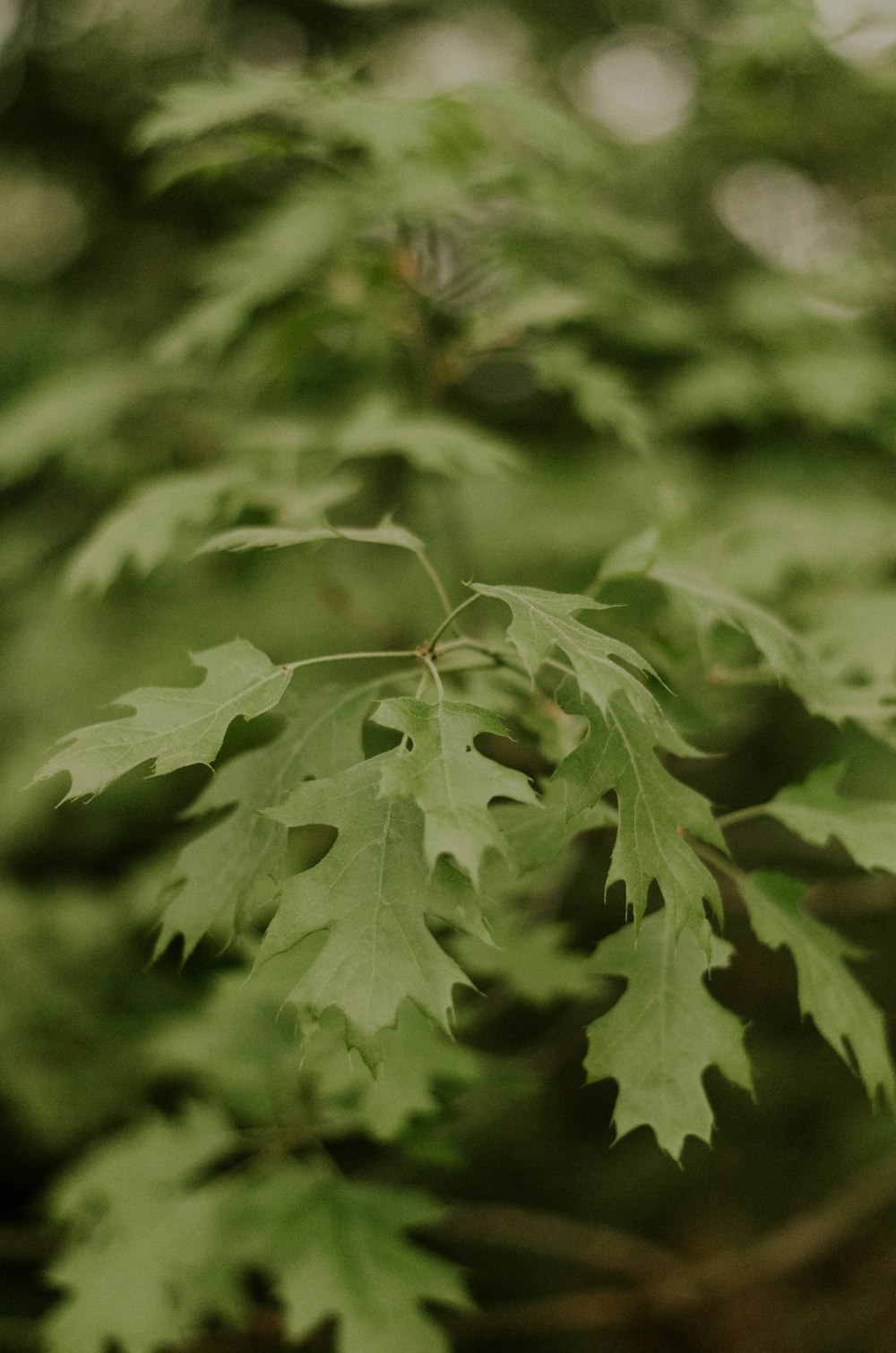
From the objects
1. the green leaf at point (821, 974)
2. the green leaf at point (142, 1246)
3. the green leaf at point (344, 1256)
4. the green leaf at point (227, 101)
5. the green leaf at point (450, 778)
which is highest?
the green leaf at point (227, 101)

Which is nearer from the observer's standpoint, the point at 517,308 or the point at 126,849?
the point at 517,308

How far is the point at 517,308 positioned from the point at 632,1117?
1.46 metres

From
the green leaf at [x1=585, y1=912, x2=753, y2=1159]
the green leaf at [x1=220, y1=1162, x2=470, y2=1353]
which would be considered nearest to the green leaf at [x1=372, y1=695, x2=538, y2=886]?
the green leaf at [x1=585, y1=912, x2=753, y2=1159]

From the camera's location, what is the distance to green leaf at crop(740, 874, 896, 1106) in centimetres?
117

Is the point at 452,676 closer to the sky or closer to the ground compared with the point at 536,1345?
closer to the sky

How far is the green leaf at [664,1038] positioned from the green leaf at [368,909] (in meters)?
0.23

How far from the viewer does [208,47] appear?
4.39 m

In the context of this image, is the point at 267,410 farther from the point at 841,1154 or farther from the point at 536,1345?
the point at 536,1345

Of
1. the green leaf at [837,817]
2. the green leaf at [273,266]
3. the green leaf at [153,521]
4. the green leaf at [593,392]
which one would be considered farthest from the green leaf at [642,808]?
the green leaf at [273,266]

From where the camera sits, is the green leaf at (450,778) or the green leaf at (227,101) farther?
the green leaf at (227,101)

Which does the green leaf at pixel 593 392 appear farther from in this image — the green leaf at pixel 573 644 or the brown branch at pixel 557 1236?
the brown branch at pixel 557 1236

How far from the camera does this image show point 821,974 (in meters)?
1.19

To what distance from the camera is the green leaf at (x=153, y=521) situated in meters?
1.60

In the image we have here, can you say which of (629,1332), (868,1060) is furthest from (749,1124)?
(868,1060)
